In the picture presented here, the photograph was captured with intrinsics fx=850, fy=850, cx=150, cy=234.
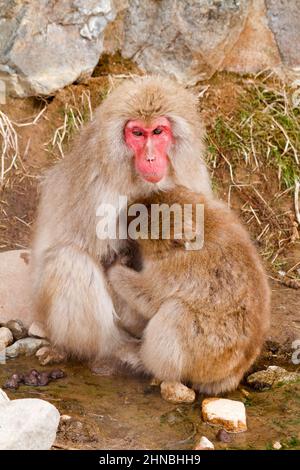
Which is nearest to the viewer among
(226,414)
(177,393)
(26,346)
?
(226,414)

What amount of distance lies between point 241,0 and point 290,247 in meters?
2.10

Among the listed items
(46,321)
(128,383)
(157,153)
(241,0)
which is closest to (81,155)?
(157,153)

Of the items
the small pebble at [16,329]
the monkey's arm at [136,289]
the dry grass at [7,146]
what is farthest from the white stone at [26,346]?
the dry grass at [7,146]

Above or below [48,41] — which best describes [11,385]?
below

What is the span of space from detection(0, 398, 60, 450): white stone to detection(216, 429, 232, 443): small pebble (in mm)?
883

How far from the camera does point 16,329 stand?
5.37 meters

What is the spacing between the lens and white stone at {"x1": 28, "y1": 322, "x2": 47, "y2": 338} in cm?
523

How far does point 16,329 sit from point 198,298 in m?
1.40

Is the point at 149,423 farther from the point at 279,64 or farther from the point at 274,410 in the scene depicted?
the point at 279,64

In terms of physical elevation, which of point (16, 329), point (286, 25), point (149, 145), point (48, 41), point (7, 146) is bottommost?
point (16, 329)

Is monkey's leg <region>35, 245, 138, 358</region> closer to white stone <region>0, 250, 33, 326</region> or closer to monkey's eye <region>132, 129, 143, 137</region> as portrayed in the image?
white stone <region>0, 250, 33, 326</region>

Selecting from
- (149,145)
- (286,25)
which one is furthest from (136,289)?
(286,25)

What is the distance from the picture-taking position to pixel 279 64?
24.3ft

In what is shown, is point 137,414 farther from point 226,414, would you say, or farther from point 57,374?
point 57,374
